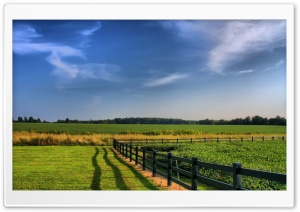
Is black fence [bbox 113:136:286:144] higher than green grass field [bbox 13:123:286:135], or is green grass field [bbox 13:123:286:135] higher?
green grass field [bbox 13:123:286:135]

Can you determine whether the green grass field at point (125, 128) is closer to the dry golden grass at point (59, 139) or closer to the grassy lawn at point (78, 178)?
the dry golden grass at point (59, 139)

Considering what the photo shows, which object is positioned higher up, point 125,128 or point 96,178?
point 125,128

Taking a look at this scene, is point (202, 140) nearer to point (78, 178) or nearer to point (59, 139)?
point (59, 139)

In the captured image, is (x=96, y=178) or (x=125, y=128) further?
(x=125, y=128)

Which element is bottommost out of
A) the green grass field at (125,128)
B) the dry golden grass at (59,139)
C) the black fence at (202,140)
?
the black fence at (202,140)

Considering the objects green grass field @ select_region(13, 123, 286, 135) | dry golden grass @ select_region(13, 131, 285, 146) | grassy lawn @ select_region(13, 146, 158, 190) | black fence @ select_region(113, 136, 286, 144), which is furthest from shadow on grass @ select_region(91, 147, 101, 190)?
black fence @ select_region(113, 136, 286, 144)

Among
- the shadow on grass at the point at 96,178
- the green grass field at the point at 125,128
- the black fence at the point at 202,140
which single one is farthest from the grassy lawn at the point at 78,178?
the black fence at the point at 202,140

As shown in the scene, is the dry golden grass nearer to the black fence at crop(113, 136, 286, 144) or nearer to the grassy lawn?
the black fence at crop(113, 136, 286, 144)

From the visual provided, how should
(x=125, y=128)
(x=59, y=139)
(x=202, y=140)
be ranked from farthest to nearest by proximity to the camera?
(x=202, y=140) → (x=125, y=128) → (x=59, y=139)

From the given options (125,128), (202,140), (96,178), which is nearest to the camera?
(96,178)

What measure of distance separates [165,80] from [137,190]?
8213mm

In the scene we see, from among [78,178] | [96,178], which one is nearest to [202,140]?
[96,178]

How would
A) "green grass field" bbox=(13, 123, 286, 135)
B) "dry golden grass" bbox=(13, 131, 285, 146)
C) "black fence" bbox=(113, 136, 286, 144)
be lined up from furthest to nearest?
"black fence" bbox=(113, 136, 286, 144) → "dry golden grass" bbox=(13, 131, 285, 146) → "green grass field" bbox=(13, 123, 286, 135)
